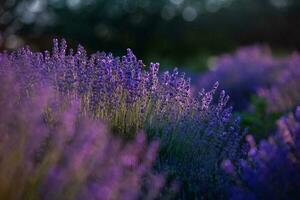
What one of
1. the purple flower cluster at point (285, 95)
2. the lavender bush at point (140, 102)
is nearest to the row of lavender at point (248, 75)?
the purple flower cluster at point (285, 95)

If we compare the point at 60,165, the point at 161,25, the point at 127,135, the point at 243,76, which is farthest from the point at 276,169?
the point at 161,25

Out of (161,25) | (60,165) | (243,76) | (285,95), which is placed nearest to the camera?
(60,165)

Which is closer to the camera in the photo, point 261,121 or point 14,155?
point 14,155

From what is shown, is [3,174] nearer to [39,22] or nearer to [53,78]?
[53,78]

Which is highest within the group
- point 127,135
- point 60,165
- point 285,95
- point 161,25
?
point 161,25

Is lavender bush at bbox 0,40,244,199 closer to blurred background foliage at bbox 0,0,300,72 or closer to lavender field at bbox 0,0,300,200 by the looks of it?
lavender field at bbox 0,0,300,200

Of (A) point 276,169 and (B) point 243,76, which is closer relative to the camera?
(A) point 276,169

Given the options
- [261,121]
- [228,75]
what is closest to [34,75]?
[261,121]

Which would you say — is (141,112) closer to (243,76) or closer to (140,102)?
(140,102)
